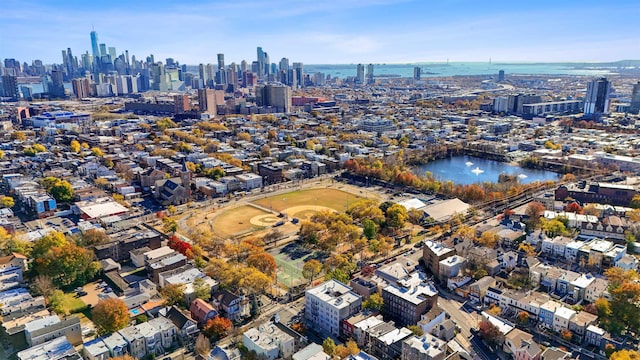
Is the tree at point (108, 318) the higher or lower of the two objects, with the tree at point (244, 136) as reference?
lower

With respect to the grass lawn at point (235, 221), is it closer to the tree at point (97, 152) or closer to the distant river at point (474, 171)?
the distant river at point (474, 171)

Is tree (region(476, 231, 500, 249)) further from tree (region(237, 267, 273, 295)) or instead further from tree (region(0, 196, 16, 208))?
tree (region(0, 196, 16, 208))

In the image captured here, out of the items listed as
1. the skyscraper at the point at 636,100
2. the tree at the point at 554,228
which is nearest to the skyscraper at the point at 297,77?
the skyscraper at the point at 636,100

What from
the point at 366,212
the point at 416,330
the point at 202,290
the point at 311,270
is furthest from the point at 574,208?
the point at 202,290

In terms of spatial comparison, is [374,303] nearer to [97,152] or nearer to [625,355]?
[625,355]

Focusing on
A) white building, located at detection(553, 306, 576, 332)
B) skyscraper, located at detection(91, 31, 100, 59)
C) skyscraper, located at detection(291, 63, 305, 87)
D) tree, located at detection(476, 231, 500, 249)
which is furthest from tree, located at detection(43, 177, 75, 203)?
skyscraper, located at detection(91, 31, 100, 59)

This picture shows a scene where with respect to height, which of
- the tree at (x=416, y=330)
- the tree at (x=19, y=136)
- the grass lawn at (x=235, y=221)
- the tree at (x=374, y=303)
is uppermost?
the tree at (x=19, y=136)
